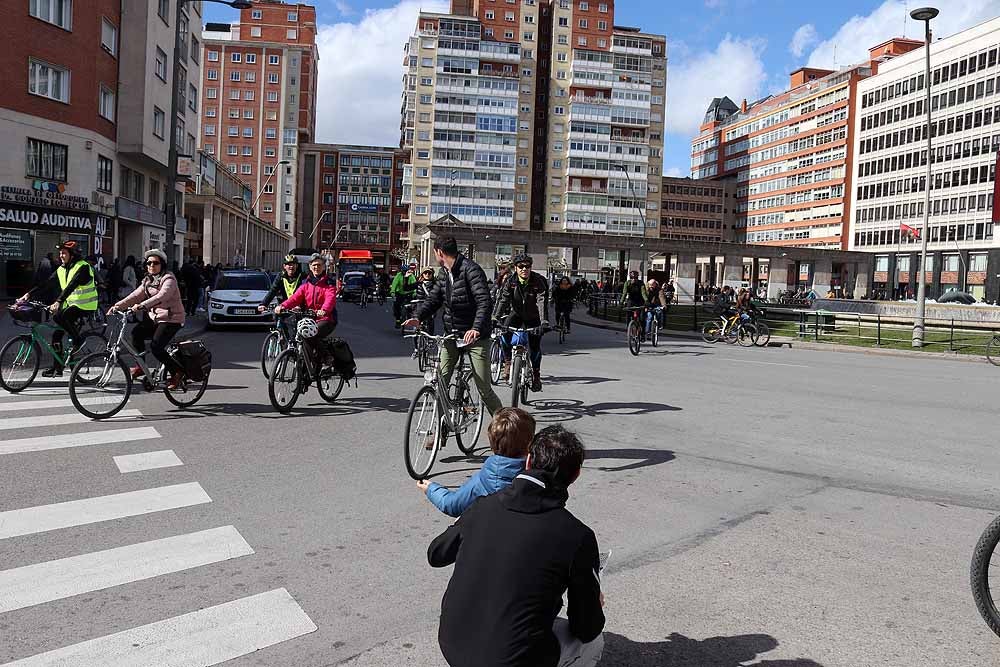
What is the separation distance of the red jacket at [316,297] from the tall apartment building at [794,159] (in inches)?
4145

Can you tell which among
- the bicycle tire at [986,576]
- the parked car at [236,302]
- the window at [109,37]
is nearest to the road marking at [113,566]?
the bicycle tire at [986,576]

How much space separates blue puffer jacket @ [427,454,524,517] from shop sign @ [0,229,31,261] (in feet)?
101

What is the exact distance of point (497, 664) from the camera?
2904mm

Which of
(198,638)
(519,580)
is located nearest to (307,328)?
(198,638)

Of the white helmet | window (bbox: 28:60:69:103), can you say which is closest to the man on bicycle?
the white helmet

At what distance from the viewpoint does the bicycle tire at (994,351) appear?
850 inches

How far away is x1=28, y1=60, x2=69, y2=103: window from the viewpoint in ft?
99.7

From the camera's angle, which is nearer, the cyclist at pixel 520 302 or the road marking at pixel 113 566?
the road marking at pixel 113 566

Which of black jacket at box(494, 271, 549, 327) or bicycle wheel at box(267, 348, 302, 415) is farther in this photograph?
black jacket at box(494, 271, 549, 327)

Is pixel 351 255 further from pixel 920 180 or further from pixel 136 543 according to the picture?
pixel 136 543

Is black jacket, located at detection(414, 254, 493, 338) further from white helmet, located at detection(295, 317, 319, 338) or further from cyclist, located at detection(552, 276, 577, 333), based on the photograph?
cyclist, located at detection(552, 276, 577, 333)

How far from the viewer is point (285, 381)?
34.0ft

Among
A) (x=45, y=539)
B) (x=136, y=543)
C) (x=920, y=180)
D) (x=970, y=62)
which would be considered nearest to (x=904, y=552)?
(x=136, y=543)

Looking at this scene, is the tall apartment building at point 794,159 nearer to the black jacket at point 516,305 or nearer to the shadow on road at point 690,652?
the black jacket at point 516,305
